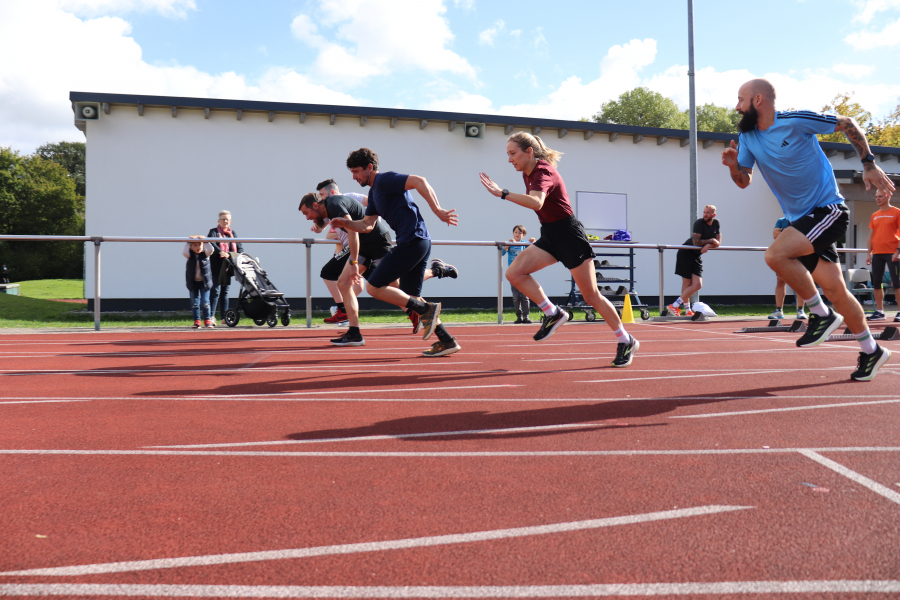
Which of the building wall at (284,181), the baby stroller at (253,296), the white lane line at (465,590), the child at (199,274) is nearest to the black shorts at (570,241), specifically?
the white lane line at (465,590)

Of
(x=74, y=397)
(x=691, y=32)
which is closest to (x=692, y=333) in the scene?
(x=74, y=397)

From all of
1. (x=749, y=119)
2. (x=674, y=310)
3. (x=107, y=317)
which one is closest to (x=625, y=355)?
(x=749, y=119)

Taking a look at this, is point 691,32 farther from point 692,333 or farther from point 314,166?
point 692,333

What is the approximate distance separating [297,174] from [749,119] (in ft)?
43.7

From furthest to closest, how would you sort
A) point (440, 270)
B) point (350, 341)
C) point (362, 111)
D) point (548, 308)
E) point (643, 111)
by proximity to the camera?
point (643, 111), point (362, 111), point (440, 270), point (350, 341), point (548, 308)

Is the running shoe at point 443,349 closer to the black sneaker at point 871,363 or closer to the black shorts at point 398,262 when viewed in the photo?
the black shorts at point 398,262

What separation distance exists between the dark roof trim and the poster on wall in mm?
1856

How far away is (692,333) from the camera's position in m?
9.02

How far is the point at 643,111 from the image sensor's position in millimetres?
63438

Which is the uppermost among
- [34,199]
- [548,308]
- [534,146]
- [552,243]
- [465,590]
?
[34,199]

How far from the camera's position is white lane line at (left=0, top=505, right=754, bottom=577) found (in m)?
1.75

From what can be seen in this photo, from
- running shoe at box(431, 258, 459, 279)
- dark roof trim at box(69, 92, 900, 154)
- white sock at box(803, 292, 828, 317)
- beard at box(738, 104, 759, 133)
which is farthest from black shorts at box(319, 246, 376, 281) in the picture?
dark roof trim at box(69, 92, 900, 154)

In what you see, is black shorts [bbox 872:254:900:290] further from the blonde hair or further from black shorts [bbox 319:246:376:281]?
black shorts [bbox 319:246:376:281]

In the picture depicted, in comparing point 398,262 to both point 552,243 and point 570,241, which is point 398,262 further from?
point 570,241
